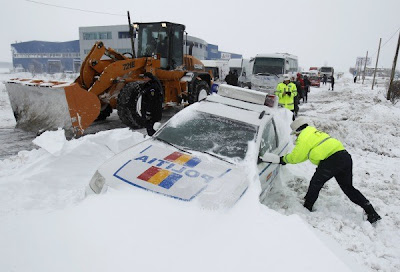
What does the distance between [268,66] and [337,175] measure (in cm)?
1346

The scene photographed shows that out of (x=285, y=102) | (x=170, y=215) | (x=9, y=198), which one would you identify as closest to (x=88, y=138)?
(x=9, y=198)

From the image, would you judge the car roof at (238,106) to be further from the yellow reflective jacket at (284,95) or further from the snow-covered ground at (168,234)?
the yellow reflective jacket at (284,95)

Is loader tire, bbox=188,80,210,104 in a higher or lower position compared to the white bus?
lower

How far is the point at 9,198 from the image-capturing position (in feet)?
11.6

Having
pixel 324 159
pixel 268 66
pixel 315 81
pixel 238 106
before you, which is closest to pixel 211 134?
pixel 238 106

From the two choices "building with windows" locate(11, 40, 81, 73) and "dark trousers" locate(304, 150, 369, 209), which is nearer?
"dark trousers" locate(304, 150, 369, 209)

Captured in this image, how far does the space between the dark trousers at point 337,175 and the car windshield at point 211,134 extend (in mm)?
1216

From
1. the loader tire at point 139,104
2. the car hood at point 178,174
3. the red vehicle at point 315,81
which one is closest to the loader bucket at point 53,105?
the loader tire at point 139,104

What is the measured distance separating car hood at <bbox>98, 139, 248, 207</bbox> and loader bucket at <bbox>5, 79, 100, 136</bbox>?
3.39 metres

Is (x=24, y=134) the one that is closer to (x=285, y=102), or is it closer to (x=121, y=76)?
(x=121, y=76)

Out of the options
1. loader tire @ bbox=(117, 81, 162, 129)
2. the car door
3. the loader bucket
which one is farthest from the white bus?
the car door

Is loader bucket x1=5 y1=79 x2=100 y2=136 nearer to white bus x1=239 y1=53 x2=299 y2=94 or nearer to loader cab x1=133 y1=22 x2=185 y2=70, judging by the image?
loader cab x1=133 y1=22 x2=185 y2=70

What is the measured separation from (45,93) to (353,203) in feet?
22.7

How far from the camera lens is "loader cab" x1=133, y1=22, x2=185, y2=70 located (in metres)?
9.41
